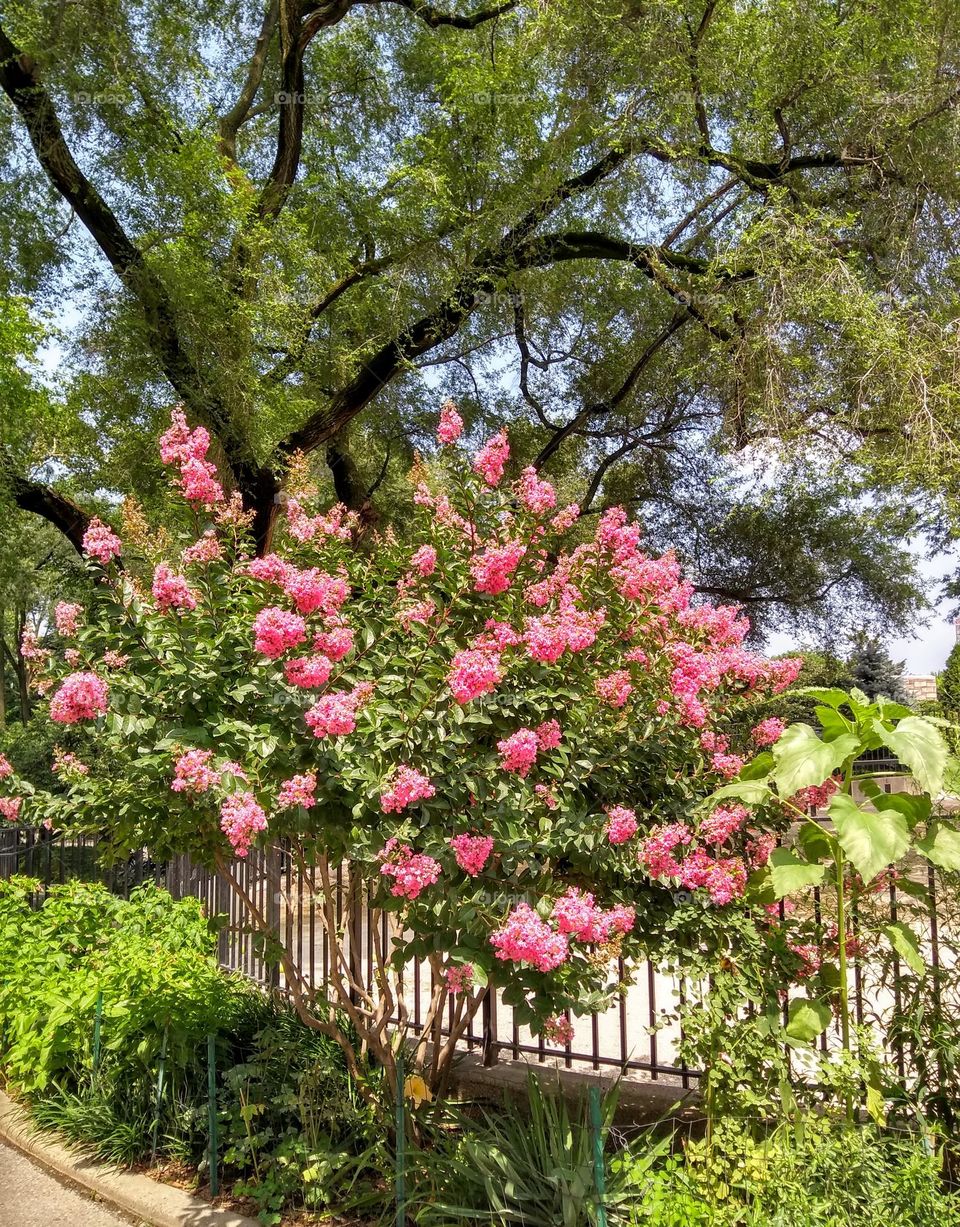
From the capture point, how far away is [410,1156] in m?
3.93

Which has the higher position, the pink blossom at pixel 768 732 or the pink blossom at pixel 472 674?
the pink blossom at pixel 472 674

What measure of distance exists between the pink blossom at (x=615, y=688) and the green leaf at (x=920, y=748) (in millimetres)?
866

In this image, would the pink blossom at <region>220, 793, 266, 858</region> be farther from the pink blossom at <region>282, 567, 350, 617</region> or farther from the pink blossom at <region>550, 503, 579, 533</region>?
the pink blossom at <region>550, 503, 579, 533</region>

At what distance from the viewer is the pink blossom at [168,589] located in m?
3.53

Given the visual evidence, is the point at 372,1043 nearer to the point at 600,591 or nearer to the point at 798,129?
the point at 600,591

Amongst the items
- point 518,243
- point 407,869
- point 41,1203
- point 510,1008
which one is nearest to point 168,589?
point 407,869

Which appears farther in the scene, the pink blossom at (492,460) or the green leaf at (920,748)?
the pink blossom at (492,460)

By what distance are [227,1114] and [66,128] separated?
10.7 metres

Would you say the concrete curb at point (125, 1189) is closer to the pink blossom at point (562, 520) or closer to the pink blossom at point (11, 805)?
the pink blossom at point (11, 805)

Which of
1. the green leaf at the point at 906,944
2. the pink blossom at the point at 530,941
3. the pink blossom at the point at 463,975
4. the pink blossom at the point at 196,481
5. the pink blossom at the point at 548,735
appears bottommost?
the pink blossom at the point at 463,975

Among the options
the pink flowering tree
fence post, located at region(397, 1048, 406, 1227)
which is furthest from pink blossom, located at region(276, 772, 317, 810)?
fence post, located at region(397, 1048, 406, 1227)

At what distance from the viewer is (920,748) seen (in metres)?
2.99

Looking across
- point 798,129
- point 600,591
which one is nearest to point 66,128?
point 798,129

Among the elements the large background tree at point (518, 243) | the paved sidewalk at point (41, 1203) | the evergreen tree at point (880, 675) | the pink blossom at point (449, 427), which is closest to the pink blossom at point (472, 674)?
the pink blossom at point (449, 427)
